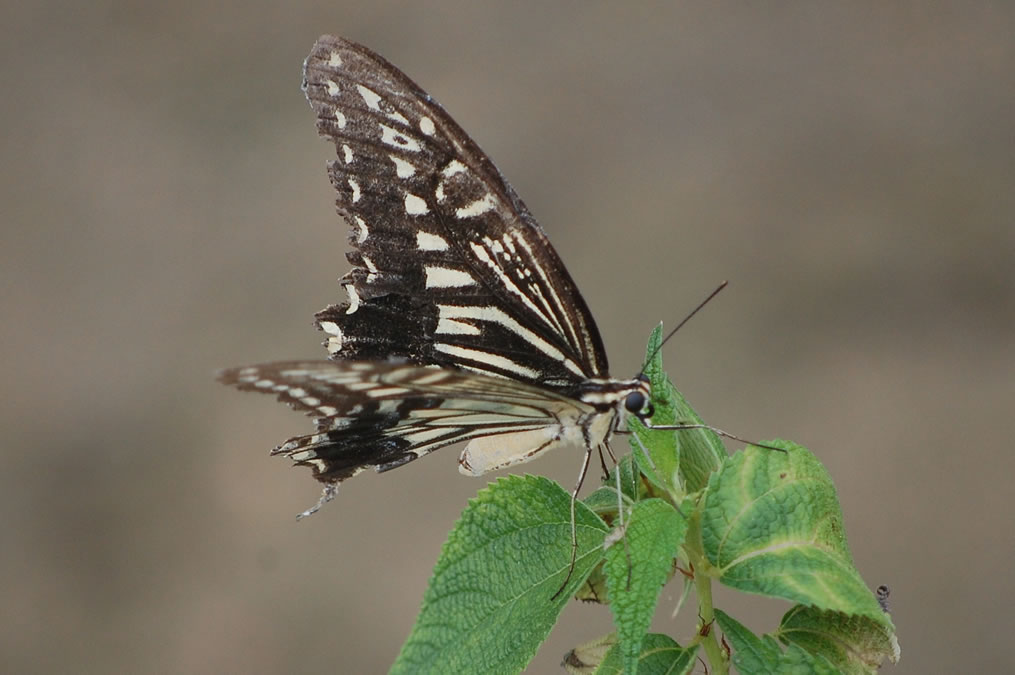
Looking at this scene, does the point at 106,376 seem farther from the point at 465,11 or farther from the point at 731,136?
the point at 731,136

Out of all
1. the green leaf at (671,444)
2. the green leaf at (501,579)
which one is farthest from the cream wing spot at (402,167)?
the green leaf at (501,579)

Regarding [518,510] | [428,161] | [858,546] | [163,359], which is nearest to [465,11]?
[163,359]

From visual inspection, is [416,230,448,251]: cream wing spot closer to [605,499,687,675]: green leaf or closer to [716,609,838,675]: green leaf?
[605,499,687,675]: green leaf

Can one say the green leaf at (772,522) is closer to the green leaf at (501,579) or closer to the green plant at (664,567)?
the green plant at (664,567)

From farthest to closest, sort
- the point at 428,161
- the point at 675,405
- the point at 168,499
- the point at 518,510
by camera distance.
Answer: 1. the point at 168,499
2. the point at 428,161
3. the point at 675,405
4. the point at 518,510

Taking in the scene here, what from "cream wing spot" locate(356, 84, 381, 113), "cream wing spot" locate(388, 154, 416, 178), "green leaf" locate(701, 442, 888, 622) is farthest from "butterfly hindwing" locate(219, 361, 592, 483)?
"cream wing spot" locate(356, 84, 381, 113)
